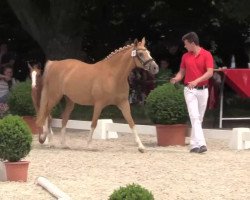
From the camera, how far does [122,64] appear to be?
12.6 meters

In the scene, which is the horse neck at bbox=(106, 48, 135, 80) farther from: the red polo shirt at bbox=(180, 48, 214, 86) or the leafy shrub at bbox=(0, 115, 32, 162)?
the leafy shrub at bbox=(0, 115, 32, 162)

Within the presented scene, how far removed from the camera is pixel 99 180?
9359 millimetres

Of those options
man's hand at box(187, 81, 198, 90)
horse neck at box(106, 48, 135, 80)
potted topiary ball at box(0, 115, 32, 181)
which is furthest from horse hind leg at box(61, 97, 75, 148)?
potted topiary ball at box(0, 115, 32, 181)

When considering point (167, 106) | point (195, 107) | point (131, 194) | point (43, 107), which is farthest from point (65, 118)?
point (131, 194)

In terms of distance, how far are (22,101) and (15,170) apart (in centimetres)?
587

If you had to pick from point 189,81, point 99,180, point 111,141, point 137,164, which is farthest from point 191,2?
point 99,180

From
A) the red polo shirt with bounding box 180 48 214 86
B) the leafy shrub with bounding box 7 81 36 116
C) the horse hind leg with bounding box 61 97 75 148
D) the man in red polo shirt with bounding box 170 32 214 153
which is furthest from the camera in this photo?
the leafy shrub with bounding box 7 81 36 116

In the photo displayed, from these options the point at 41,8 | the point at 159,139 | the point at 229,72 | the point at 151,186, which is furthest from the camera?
the point at 41,8

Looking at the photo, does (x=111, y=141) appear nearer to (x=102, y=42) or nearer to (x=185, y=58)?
(x=185, y=58)

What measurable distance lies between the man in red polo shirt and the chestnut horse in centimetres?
54

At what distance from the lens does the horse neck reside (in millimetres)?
12562

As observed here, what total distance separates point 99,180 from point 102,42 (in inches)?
613

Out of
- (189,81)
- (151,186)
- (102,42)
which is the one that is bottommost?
(151,186)

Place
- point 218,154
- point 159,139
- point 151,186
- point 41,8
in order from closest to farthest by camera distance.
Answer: point 151,186, point 218,154, point 159,139, point 41,8
